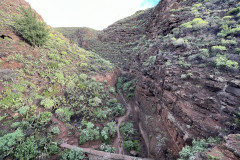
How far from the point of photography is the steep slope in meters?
7.66

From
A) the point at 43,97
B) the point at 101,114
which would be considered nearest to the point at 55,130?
the point at 43,97

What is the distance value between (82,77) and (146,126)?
33.3 feet

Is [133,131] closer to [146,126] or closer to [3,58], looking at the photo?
[146,126]

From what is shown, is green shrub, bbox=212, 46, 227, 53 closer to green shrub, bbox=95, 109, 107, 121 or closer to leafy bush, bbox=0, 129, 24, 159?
green shrub, bbox=95, 109, 107, 121

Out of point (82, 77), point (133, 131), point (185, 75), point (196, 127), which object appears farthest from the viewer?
point (82, 77)

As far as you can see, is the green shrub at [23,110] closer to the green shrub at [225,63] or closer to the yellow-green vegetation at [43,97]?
A: the yellow-green vegetation at [43,97]

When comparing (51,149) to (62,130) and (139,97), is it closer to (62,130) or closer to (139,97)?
(62,130)

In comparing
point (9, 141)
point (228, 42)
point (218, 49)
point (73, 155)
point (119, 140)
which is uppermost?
point (228, 42)

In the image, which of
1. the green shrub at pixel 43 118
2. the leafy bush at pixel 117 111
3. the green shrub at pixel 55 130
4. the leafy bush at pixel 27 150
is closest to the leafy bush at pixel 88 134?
the green shrub at pixel 55 130

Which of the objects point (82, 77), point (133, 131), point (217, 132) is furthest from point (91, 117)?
point (217, 132)

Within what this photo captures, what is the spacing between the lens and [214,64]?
6922mm

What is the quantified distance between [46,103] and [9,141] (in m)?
3.75

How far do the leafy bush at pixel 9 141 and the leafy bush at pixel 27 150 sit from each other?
32 cm

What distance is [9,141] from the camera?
6.70 metres
